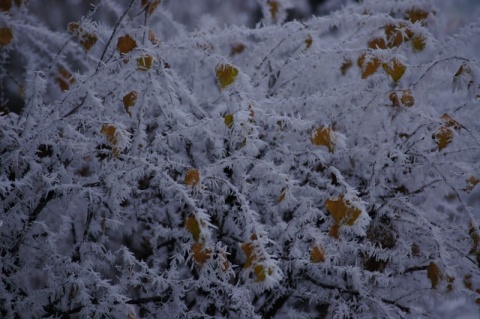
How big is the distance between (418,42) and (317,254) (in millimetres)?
1295

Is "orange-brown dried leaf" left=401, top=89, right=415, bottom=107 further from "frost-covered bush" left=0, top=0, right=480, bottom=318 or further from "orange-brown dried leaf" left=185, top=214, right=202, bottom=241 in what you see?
"orange-brown dried leaf" left=185, top=214, right=202, bottom=241

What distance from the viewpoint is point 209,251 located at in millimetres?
1607

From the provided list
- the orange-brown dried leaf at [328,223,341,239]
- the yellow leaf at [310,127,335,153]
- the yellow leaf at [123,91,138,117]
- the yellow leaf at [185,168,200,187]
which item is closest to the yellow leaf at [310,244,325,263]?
the orange-brown dried leaf at [328,223,341,239]

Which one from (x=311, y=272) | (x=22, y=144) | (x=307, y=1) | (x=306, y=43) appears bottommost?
(x=311, y=272)

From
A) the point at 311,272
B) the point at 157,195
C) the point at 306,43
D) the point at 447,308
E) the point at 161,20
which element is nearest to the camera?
the point at 311,272

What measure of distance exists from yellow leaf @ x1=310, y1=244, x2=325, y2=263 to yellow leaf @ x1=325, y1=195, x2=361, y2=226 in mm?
137

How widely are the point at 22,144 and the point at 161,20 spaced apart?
1.83m

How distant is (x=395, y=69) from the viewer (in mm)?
1840

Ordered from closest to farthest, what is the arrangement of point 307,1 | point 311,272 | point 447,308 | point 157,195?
point 311,272, point 157,195, point 447,308, point 307,1

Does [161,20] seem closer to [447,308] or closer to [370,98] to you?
[370,98]

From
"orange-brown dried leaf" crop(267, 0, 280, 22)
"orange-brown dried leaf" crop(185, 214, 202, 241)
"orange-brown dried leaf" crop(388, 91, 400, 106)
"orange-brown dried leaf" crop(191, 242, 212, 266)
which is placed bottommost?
"orange-brown dried leaf" crop(191, 242, 212, 266)

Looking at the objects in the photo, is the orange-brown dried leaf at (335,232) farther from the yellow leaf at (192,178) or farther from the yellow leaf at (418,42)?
the yellow leaf at (418,42)

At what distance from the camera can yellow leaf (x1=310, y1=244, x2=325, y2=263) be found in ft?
5.39

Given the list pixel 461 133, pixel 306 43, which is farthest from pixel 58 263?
pixel 461 133
